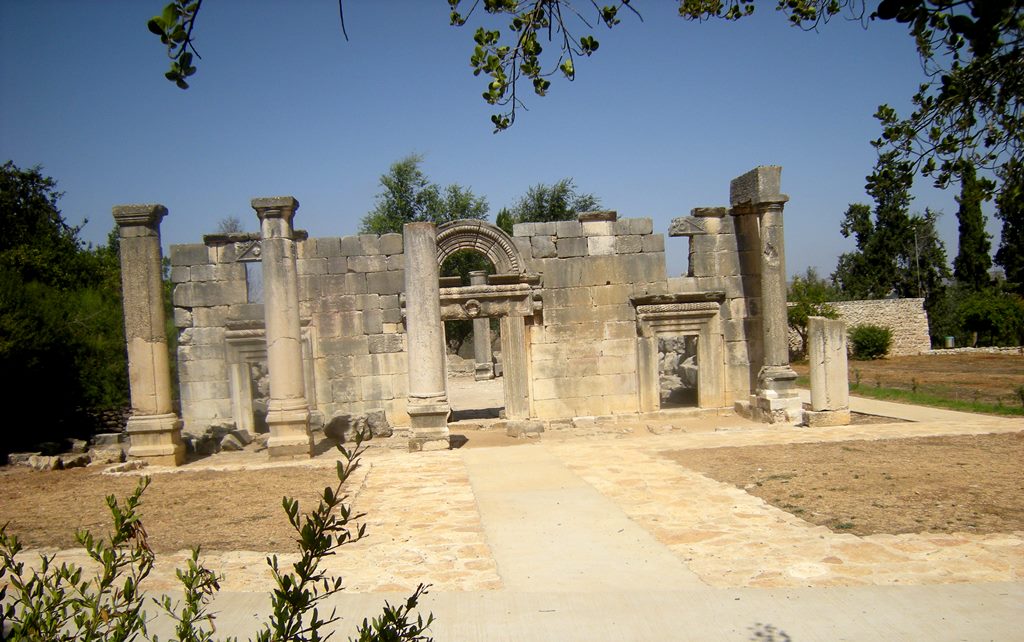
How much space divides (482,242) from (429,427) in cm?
399

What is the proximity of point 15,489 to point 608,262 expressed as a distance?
429 inches

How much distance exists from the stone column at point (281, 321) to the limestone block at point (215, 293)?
268cm

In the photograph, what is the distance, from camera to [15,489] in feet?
36.1

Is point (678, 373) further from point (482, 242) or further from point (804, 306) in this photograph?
point (804, 306)

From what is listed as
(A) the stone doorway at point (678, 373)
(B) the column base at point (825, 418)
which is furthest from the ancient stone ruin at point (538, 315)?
(A) the stone doorway at point (678, 373)

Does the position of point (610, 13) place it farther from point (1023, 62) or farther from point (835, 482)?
point (835, 482)

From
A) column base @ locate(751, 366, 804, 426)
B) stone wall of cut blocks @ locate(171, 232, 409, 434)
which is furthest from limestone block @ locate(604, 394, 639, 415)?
stone wall of cut blocks @ locate(171, 232, 409, 434)

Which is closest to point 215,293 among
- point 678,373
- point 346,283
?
point 346,283

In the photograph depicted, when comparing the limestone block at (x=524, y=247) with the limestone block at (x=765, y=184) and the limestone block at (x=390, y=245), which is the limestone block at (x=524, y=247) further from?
the limestone block at (x=765, y=184)

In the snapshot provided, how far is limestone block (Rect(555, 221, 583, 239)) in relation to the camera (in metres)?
14.9

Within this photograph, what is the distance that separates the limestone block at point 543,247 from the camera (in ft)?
48.4

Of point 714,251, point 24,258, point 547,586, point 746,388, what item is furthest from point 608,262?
point 24,258

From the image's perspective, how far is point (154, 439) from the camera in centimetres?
1252

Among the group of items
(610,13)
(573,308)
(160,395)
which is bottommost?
(160,395)
